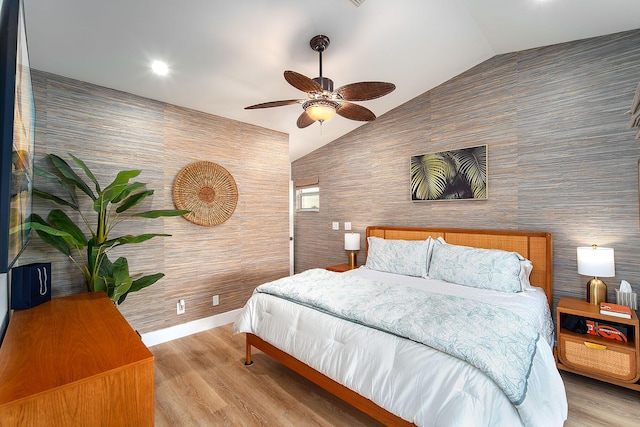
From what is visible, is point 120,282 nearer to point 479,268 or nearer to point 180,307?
point 180,307

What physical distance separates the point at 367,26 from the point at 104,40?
2007 millimetres

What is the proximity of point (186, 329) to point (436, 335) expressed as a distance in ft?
9.04

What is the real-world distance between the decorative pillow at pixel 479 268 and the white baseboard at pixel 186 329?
97.7 inches

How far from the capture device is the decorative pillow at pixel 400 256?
3113 millimetres

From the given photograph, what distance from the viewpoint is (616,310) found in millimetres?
2137

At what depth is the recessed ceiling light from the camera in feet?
7.96

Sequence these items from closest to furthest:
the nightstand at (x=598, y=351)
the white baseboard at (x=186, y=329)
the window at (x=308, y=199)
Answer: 1. the nightstand at (x=598, y=351)
2. the white baseboard at (x=186, y=329)
3. the window at (x=308, y=199)

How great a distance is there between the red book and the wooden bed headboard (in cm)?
45

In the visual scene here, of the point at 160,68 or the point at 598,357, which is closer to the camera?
the point at 598,357

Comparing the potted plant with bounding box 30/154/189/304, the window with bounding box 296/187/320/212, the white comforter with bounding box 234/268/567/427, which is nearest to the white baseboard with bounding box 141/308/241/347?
the potted plant with bounding box 30/154/189/304

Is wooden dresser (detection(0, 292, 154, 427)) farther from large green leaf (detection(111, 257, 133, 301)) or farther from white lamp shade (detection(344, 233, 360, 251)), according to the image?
white lamp shade (detection(344, 233, 360, 251))

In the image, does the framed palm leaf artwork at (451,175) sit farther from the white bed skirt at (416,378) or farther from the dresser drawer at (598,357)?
the white bed skirt at (416,378)

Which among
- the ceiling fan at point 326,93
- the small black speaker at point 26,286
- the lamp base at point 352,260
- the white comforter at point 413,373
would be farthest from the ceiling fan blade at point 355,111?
the small black speaker at point 26,286

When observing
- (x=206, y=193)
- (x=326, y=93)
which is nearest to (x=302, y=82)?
(x=326, y=93)
